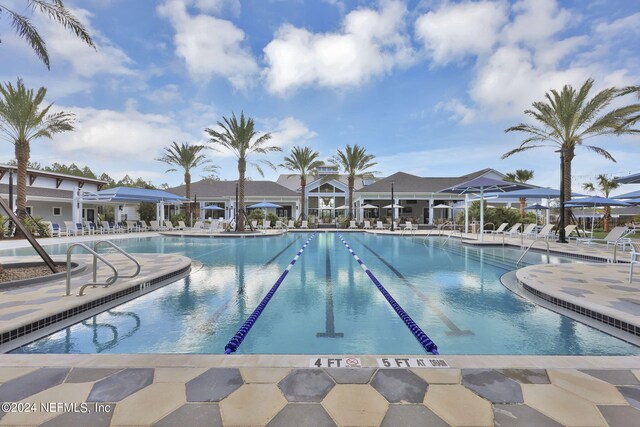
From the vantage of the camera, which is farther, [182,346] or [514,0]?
[514,0]

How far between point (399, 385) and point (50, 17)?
12217mm

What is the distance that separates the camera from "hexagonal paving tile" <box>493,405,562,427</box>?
7.07 ft

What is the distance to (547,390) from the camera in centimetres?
257

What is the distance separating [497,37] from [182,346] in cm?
1968

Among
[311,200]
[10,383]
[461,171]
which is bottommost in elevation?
[10,383]

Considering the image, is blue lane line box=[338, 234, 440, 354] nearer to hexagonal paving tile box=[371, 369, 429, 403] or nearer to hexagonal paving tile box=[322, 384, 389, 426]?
hexagonal paving tile box=[371, 369, 429, 403]

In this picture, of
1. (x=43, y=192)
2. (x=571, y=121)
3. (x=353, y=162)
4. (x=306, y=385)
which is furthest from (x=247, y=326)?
(x=43, y=192)

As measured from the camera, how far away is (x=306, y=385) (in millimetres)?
2637

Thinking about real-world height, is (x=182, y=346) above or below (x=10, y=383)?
below

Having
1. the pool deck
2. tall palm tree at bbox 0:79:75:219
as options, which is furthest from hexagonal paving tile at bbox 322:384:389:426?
tall palm tree at bbox 0:79:75:219

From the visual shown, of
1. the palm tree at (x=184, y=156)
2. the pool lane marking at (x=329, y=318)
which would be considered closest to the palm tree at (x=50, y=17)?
the pool lane marking at (x=329, y=318)

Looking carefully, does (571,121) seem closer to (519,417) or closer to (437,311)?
(437,311)

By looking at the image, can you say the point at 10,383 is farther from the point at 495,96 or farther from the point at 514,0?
the point at 495,96

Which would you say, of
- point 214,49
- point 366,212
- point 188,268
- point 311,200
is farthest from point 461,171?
point 188,268
